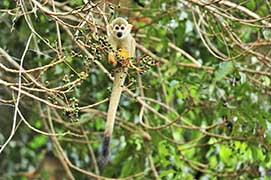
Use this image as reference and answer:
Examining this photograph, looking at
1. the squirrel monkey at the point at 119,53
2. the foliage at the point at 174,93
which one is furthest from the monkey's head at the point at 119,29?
the foliage at the point at 174,93

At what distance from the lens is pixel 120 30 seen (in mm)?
1651

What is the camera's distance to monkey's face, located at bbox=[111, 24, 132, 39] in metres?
1.64

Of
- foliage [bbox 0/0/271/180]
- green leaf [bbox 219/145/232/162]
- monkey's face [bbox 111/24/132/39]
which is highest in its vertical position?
monkey's face [bbox 111/24/132/39]

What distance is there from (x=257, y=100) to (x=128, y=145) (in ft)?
1.85

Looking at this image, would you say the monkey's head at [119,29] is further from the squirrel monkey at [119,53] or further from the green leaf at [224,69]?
the green leaf at [224,69]

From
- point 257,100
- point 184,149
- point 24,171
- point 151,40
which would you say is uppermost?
point 151,40

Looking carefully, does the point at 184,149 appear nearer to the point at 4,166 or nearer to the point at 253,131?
the point at 253,131

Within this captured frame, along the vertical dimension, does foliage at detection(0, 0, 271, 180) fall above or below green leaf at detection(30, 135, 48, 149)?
above

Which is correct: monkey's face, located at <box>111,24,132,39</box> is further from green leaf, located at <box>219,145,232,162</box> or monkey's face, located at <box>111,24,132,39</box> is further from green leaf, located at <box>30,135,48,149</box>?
green leaf, located at <box>30,135,48,149</box>

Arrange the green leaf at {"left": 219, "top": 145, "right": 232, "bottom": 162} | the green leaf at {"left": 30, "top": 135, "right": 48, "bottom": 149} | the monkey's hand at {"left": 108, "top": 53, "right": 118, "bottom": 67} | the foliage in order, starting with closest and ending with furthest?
the monkey's hand at {"left": 108, "top": 53, "right": 118, "bottom": 67} → the foliage → the green leaf at {"left": 219, "top": 145, "right": 232, "bottom": 162} → the green leaf at {"left": 30, "top": 135, "right": 48, "bottom": 149}

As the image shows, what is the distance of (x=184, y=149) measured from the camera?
9.41 feet

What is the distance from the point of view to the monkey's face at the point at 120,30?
1.64 metres

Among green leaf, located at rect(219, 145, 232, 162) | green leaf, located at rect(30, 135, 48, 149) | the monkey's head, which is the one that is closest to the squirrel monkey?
the monkey's head

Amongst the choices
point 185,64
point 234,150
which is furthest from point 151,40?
point 234,150
